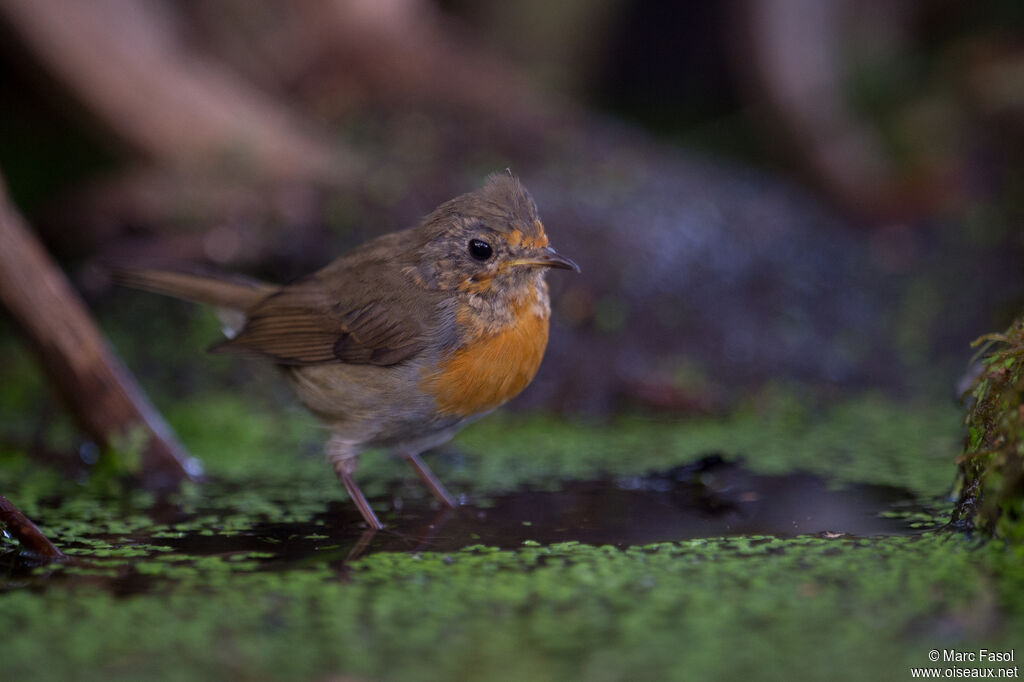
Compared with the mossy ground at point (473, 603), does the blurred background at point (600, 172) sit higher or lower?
higher

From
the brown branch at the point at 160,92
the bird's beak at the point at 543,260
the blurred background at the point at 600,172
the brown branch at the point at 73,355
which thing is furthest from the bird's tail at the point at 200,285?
the brown branch at the point at 160,92

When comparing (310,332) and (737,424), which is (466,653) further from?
(737,424)

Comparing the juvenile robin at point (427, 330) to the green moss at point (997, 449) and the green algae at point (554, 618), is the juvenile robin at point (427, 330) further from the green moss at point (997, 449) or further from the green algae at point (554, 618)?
the green moss at point (997, 449)

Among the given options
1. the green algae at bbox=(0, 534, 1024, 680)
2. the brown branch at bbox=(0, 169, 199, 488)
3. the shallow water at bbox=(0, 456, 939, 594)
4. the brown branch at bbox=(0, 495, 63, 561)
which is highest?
the brown branch at bbox=(0, 169, 199, 488)

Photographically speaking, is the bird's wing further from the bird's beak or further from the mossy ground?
the mossy ground

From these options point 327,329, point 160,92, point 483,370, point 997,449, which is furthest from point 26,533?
point 160,92

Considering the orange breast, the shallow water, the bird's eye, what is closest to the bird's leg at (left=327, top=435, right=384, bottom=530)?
the shallow water
